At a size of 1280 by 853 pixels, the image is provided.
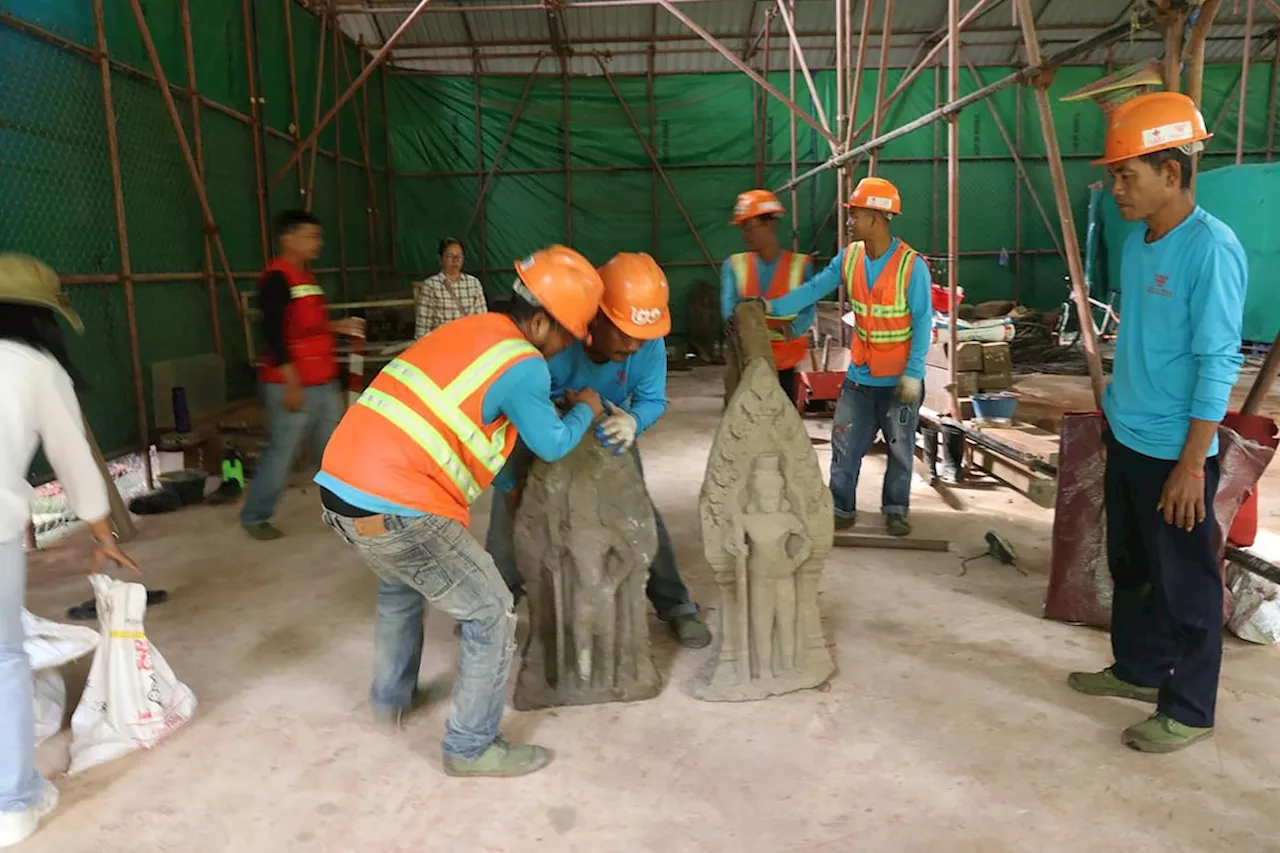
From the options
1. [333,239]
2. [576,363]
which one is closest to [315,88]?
[333,239]

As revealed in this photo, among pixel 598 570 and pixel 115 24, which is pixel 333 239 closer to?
pixel 115 24

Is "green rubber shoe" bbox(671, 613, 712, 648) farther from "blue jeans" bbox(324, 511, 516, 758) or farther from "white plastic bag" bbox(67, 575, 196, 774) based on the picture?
"white plastic bag" bbox(67, 575, 196, 774)

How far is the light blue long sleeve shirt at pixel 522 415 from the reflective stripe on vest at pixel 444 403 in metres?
0.04

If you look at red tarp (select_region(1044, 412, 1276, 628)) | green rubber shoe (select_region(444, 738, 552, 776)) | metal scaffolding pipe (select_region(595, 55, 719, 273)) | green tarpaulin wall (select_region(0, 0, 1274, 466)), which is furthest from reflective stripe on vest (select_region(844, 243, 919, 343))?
Result: metal scaffolding pipe (select_region(595, 55, 719, 273))

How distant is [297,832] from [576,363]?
5.67ft

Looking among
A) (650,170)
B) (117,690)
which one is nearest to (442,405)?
(117,690)

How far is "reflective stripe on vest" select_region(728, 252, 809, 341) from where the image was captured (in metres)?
5.07

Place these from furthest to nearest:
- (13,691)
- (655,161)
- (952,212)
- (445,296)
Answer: (655,161) → (445,296) → (952,212) → (13,691)

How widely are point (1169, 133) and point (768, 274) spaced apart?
268 centimetres

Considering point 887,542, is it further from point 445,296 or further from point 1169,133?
point 445,296

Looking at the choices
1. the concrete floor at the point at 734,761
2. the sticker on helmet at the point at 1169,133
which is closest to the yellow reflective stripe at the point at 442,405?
the concrete floor at the point at 734,761

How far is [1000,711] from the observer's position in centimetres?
305

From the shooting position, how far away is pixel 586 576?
310 cm

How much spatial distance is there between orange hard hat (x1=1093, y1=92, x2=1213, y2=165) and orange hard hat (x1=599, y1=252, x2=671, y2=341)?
4.53 ft
